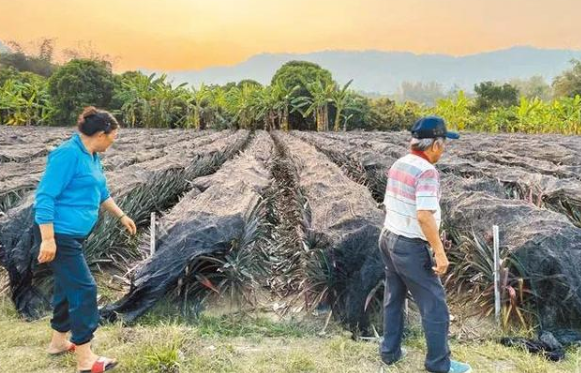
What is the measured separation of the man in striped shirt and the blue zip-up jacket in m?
1.85

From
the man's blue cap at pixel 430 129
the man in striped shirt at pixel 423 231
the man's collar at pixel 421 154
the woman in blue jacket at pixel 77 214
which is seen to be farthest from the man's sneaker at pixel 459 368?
the woman in blue jacket at pixel 77 214

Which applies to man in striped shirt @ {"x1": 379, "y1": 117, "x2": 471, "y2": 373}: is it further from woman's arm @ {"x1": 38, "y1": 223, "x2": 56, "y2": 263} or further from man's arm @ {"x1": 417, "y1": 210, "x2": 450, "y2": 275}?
woman's arm @ {"x1": 38, "y1": 223, "x2": 56, "y2": 263}

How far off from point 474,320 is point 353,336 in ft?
3.56

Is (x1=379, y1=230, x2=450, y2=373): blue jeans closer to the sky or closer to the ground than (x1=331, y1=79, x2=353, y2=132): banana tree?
closer to the ground

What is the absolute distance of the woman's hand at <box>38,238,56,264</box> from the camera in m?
2.86

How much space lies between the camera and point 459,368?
3.07 m

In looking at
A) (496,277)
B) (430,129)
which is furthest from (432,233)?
(496,277)

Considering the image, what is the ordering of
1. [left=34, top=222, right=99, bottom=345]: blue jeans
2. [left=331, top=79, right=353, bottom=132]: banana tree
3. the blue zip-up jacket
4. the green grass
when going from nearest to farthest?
1. the blue zip-up jacket
2. [left=34, top=222, right=99, bottom=345]: blue jeans
3. the green grass
4. [left=331, top=79, right=353, bottom=132]: banana tree

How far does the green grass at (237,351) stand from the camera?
3.16 meters

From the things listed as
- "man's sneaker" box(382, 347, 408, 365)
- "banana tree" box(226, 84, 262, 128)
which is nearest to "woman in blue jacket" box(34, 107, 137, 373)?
"man's sneaker" box(382, 347, 408, 365)

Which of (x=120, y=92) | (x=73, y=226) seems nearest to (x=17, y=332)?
(x=73, y=226)

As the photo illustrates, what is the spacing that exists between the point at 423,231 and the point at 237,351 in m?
1.53

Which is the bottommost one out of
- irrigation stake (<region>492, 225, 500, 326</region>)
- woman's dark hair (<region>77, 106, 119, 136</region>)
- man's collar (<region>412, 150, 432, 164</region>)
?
irrigation stake (<region>492, 225, 500, 326</region>)

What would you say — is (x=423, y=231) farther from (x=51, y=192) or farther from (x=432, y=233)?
(x=51, y=192)
